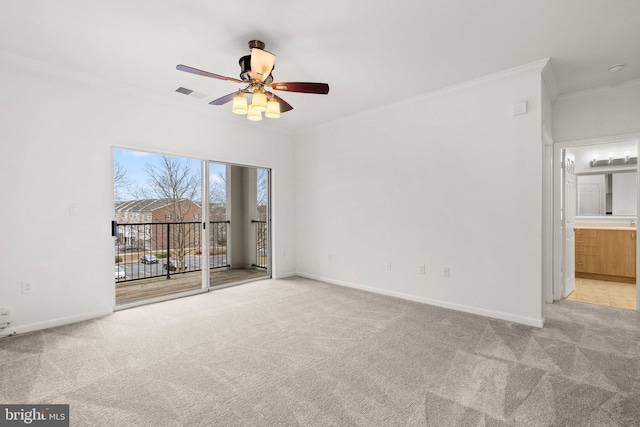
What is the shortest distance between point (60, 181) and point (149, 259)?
244cm

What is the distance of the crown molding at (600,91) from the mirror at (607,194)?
9.79 ft

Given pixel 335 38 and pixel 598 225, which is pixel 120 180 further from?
pixel 598 225

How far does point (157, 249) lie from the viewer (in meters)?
5.42

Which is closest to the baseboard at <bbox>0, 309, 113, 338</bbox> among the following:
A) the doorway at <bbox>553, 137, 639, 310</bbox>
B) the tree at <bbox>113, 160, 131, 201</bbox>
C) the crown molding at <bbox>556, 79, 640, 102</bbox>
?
the tree at <bbox>113, 160, 131, 201</bbox>

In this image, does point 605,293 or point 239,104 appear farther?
point 605,293

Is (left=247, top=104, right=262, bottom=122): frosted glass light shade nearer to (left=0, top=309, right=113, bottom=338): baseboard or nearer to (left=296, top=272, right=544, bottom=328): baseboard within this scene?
(left=0, top=309, right=113, bottom=338): baseboard

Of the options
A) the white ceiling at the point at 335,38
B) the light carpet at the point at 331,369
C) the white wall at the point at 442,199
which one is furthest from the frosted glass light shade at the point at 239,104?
the white wall at the point at 442,199

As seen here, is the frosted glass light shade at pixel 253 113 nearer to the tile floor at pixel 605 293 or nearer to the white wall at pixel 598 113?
the white wall at pixel 598 113

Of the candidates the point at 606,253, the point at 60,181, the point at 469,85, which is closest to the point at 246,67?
the point at 60,181

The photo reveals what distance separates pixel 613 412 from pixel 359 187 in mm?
3451

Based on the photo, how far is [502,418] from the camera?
1769mm

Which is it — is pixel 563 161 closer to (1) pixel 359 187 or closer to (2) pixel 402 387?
(1) pixel 359 187

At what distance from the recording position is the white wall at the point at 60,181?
295cm

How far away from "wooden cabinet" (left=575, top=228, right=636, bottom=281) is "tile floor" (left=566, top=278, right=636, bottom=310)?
0.17 metres
